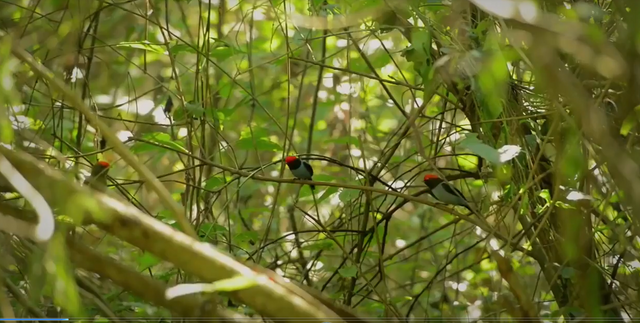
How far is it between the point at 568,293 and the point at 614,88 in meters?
0.72

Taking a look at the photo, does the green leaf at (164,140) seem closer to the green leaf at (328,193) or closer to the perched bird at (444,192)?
the green leaf at (328,193)

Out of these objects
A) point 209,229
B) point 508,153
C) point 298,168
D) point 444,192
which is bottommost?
point 508,153

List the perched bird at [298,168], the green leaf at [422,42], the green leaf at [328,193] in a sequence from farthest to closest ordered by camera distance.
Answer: the perched bird at [298,168]
the green leaf at [328,193]
the green leaf at [422,42]

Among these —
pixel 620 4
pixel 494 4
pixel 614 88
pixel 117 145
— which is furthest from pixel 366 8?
pixel 494 4

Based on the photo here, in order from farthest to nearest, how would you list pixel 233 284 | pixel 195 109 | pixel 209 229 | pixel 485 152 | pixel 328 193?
pixel 328 193
pixel 195 109
pixel 209 229
pixel 485 152
pixel 233 284

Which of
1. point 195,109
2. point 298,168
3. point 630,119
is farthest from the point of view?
point 298,168

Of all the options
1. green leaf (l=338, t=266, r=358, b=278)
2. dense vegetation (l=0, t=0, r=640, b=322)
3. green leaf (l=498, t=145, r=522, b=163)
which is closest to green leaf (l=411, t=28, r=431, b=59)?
dense vegetation (l=0, t=0, r=640, b=322)

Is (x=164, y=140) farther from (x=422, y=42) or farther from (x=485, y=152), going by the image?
(x=485, y=152)

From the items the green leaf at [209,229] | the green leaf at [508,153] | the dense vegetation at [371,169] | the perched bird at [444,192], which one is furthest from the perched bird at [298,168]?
the green leaf at [508,153]

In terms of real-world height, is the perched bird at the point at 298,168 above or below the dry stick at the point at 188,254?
above

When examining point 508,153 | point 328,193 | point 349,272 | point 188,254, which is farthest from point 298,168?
point 188,254

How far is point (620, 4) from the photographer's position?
124 centimetres

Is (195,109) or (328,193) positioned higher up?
(195,109)

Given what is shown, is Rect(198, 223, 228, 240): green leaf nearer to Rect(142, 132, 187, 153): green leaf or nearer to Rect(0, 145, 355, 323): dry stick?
Result: Rect(142, 132, 187, 153): green leaf
